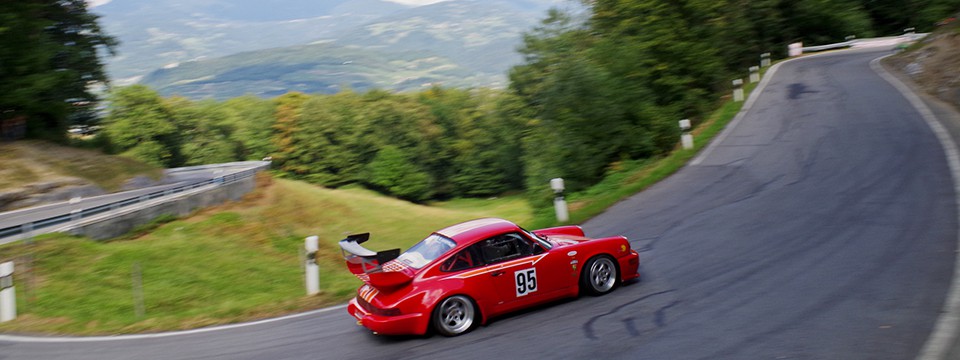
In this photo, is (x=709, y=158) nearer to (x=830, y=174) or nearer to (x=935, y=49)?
(x=830, y=174)

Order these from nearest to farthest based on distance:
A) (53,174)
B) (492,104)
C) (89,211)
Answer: (89,211)
(53,174)
(492,104)

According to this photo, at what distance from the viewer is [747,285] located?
8.68 meters

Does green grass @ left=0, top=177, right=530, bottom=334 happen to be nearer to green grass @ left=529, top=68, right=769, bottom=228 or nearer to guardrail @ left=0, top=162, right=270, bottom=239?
guardrail @ left=0, top=162, right=270, bottom=239

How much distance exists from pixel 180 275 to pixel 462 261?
11814mm

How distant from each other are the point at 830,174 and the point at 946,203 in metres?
3.12

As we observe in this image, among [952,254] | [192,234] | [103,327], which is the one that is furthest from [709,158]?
→ [192,234]

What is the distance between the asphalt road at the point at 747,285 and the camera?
7070 millimetres

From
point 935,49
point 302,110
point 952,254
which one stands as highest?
point 302,110

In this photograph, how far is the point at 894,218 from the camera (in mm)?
10875

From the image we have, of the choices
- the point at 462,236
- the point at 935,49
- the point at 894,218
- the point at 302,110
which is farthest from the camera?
the point at 302,110

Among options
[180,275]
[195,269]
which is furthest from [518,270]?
[195,269]

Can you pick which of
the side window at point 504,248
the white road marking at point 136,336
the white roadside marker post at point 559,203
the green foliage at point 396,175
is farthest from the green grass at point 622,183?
the green foliage at point 396,175

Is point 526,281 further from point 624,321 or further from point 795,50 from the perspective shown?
point 795,50

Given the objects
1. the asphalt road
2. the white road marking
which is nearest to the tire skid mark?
the asphalt road
